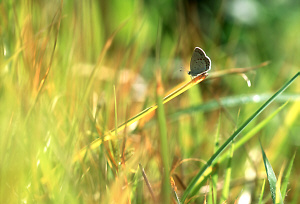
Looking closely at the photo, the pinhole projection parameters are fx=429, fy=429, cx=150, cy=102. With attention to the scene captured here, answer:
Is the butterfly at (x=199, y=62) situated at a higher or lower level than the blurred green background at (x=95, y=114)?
higher

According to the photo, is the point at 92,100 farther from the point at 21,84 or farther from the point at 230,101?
the point at 230,101

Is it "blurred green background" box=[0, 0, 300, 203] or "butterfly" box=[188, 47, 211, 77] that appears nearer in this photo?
"blurred green background" box=[0, 0, 300, 203]

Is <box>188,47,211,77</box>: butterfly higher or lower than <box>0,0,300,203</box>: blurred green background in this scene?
higher

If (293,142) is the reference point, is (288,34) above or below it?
above

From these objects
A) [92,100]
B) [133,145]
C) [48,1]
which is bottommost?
[133,145]

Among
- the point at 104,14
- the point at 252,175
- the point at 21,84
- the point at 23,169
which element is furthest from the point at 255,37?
the point at 23,169

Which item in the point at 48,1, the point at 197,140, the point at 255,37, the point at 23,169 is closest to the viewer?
the point at 23,169

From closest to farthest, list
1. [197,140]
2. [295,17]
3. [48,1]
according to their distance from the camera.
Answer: [197,140] < [48,1] < [295,17]

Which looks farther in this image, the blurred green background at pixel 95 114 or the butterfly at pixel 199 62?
the butterfly at pixel 199 62
